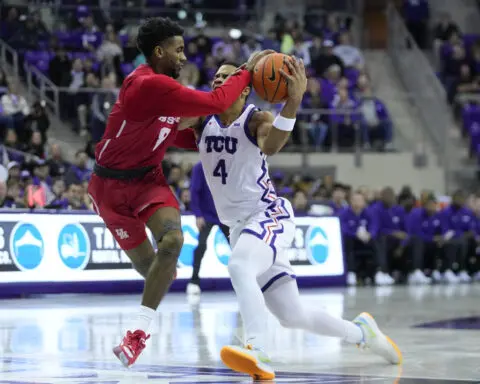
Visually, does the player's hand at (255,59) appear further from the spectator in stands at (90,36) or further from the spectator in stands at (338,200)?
the spectator in stands at (90,36)

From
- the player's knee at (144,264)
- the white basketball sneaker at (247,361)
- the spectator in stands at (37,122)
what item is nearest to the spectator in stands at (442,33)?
A: the spectator in stands at (37,122)

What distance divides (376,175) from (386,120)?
117 cm

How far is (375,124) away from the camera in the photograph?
24.0 metres

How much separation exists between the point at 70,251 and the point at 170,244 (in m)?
7.41

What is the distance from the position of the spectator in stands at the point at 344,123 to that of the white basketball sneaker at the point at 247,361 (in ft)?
54.8

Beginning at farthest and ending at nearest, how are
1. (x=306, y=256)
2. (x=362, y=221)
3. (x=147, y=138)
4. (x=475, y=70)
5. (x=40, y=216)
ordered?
(x=475, y=70)
(x=362, y=221)
(x=306, y=256)
(x=40, y=216)
(x=147, y=138)

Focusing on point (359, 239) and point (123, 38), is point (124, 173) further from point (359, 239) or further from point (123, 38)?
point (123, 38)

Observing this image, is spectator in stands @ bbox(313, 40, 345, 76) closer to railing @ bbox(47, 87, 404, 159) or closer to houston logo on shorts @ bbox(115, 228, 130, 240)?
railing @ bbox(47, 87, 404, 159)

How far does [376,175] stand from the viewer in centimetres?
2419

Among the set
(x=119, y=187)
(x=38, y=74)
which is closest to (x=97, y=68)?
(x=38, y=74)

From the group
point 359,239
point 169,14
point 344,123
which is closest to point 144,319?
point 359,239

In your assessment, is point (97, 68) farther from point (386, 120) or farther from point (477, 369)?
point (477, 369)

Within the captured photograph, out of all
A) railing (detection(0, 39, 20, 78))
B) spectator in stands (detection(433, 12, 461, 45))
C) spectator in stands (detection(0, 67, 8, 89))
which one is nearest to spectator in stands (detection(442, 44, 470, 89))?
spectator in stands (detection(433, 12, 461, 45))

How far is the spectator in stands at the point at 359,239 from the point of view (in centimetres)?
1856
